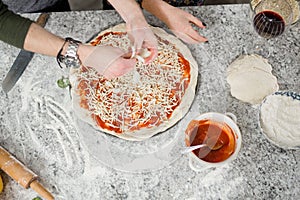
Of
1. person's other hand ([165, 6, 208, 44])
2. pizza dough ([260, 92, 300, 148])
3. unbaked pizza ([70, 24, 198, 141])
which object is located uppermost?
person's other hand ([165, 6, 208, 44])

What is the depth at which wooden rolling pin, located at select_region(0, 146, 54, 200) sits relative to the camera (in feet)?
3.96

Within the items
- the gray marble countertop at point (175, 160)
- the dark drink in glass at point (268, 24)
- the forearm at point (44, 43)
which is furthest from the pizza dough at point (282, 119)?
the forearm at point (44, 43)

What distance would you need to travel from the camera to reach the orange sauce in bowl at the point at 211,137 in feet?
3.88

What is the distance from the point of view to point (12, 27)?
1.17m

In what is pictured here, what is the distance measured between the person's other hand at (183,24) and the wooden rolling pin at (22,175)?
0.57 m

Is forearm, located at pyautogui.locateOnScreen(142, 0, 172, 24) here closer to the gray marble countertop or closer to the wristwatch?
the gray marble countertop

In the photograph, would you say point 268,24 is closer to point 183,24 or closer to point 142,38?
point 183,24

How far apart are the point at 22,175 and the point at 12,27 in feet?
1.28

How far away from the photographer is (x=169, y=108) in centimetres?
126

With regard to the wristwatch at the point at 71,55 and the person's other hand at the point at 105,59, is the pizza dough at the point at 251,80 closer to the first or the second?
the person's other hand at the point at 105,59

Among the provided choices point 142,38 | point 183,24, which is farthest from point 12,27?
point 183,24

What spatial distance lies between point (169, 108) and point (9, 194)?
1.63 feet

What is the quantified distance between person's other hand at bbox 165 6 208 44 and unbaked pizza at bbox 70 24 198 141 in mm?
77

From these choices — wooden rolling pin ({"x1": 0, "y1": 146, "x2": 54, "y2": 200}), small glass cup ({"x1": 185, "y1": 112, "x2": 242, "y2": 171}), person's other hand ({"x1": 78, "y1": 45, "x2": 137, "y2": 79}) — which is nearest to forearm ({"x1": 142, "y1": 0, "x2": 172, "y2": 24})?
person's other hand ({"x1": 78, "y1": 45, "x2": 137, "y2": 79})
